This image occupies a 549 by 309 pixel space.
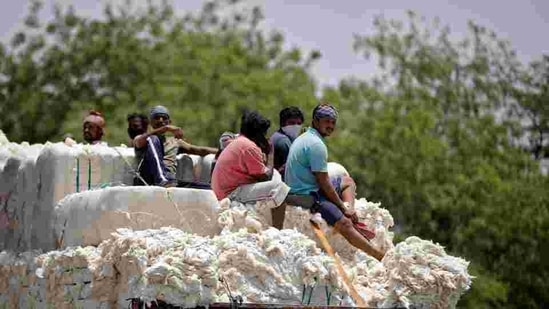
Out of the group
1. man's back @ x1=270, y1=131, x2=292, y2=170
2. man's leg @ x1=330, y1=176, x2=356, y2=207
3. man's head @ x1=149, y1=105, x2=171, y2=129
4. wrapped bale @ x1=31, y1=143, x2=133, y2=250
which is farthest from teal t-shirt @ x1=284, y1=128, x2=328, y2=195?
man's head @ x1=149, y1=105, x2=171, y2=129

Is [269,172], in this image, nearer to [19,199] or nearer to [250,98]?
[19,199]

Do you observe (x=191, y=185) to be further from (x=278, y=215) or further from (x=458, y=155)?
(x=458, y=155)

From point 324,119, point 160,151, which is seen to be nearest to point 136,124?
point 160,151

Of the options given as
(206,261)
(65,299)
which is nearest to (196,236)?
(206,261)

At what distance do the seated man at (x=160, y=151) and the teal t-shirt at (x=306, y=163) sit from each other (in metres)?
1.12

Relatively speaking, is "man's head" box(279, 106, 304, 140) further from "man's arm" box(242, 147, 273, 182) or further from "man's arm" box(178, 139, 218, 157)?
"man's arm" box(242, 147, 273, 182)

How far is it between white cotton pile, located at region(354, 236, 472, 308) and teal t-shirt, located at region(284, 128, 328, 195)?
1001 mm

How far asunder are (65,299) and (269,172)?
68.6 inches

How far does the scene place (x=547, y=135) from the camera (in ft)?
105

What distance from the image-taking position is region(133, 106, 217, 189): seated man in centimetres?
1191

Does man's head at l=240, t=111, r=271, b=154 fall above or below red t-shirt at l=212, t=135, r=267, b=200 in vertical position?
above

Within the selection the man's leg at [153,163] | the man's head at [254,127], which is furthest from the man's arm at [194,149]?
the man's head at [254,127]

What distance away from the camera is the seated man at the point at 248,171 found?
10312mm

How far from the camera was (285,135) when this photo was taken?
39.2 feet
